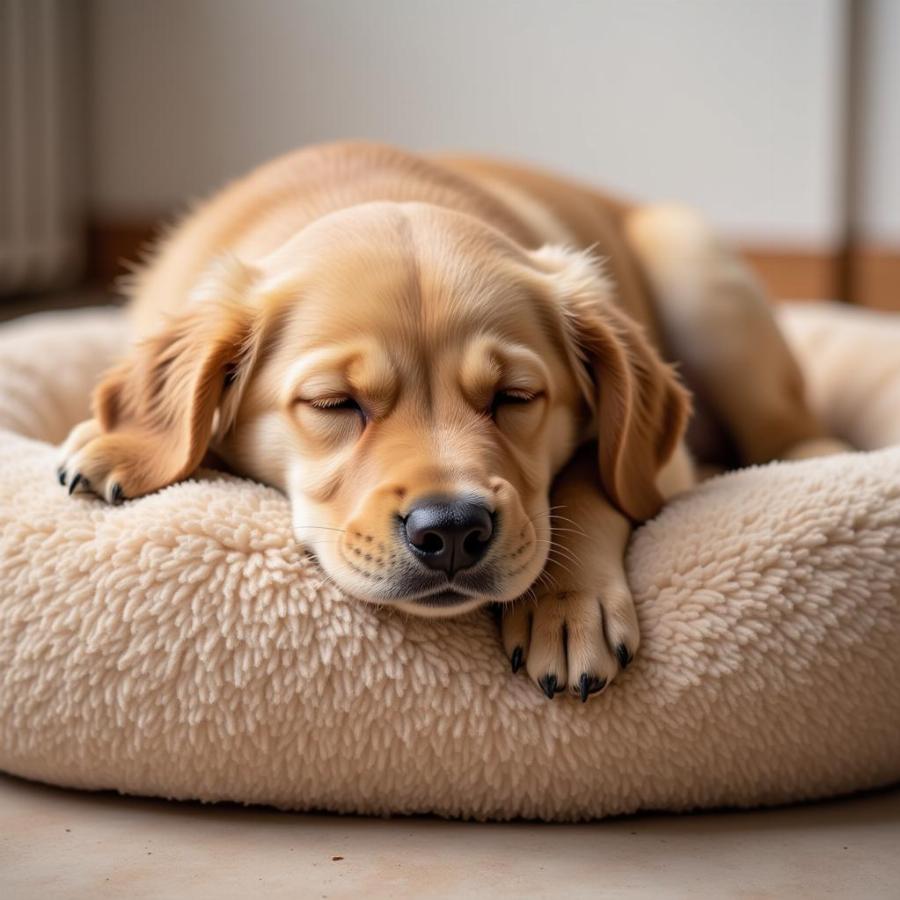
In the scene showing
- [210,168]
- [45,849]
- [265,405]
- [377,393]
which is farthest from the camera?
[210,168]

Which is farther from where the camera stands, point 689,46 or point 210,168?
point 210,168

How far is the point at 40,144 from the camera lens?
5.26 meters

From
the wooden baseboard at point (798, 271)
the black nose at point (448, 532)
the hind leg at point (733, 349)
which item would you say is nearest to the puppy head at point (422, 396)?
the black nose at point (448, 532)

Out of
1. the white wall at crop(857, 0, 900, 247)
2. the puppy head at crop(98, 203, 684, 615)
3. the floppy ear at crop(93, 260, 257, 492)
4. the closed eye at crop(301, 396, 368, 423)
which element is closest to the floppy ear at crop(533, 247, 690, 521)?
the puppy head at crop(98, 203, 684, 615)

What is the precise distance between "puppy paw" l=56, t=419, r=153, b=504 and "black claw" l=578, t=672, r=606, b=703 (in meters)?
0.77

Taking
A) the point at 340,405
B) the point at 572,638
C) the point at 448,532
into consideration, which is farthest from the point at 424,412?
the point at 572,638

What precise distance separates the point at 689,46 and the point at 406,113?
125 cm

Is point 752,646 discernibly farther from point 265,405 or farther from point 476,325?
point 265,405

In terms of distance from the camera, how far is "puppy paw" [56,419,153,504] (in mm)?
2018

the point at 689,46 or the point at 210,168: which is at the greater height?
the point at 689,46

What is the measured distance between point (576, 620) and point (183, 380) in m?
0.77

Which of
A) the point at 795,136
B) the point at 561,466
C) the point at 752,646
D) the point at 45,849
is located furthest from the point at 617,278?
the point at 795,136

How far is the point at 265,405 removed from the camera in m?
2.06

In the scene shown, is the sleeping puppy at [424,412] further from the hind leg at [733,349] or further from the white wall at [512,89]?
the white wall at [512,89]
